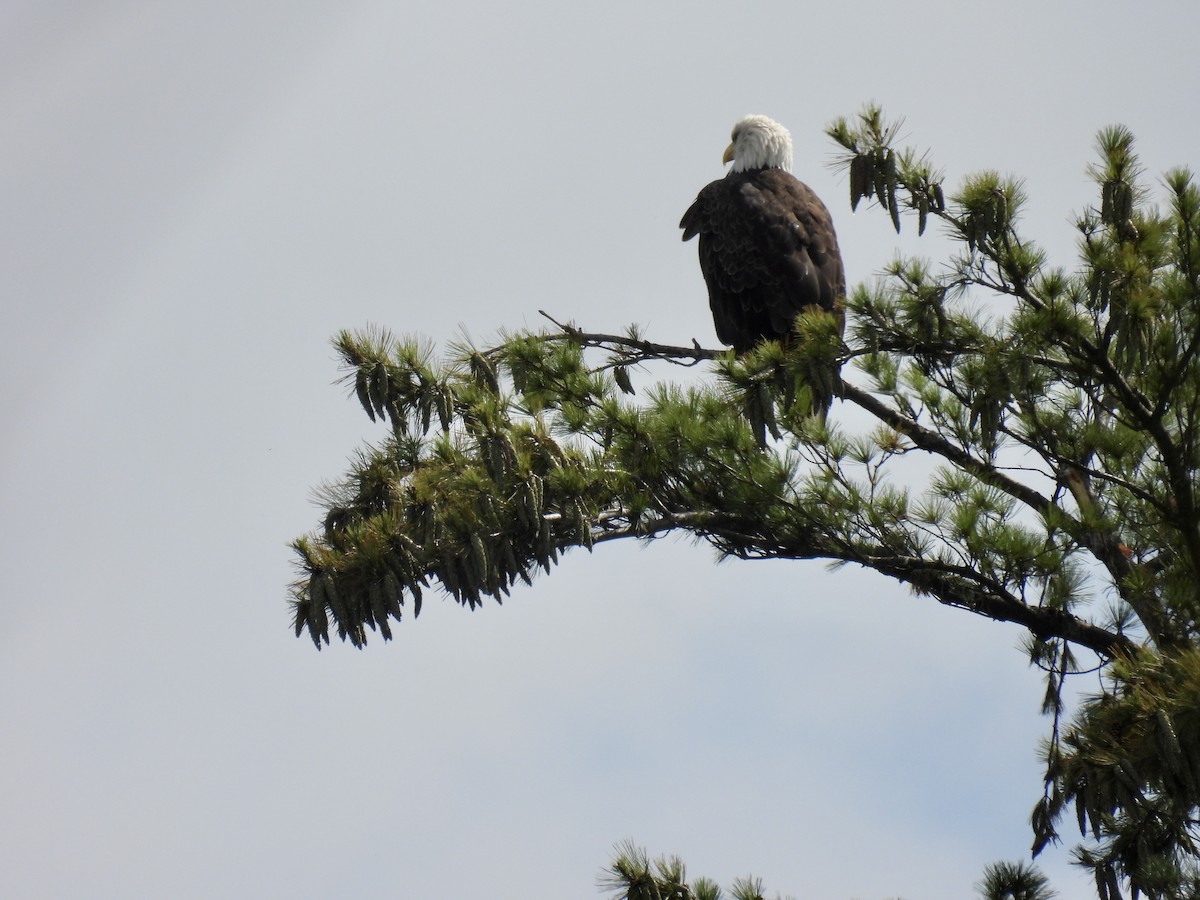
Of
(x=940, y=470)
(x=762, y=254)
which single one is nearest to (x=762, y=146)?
(x=762, y=254)

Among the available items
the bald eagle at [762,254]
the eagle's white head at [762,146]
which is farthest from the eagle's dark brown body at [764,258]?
the eagle's white head at [762,146]

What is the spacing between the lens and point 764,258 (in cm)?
780

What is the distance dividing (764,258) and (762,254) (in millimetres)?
29

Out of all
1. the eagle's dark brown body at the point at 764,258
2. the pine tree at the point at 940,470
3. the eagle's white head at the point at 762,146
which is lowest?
the pine tree at the point at 940,470

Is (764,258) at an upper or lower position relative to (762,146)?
lower

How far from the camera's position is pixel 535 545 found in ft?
16.5

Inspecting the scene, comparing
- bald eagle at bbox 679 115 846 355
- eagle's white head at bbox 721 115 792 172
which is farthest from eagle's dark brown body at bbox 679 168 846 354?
eagle's white head at bbox 721 115 792 172

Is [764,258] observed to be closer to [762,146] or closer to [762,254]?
[762,254]

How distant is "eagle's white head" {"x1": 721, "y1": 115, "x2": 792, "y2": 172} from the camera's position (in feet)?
29.8

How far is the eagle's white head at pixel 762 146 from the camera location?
9078 millimetres

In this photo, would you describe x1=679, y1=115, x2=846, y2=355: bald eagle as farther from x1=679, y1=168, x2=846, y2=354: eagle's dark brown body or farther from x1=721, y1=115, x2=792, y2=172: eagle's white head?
x1=721, y1=115, x2=792, y2=172: eagle's white head

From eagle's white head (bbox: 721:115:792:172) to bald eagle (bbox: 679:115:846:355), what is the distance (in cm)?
49

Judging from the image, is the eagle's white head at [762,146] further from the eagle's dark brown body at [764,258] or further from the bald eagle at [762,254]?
the eagle's dark brown body at [764,258]

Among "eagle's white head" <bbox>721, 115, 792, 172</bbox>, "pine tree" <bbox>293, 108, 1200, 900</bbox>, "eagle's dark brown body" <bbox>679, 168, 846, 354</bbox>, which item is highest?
"eagle's white head" <bbox>721, 115, 792, 172</bbox>
